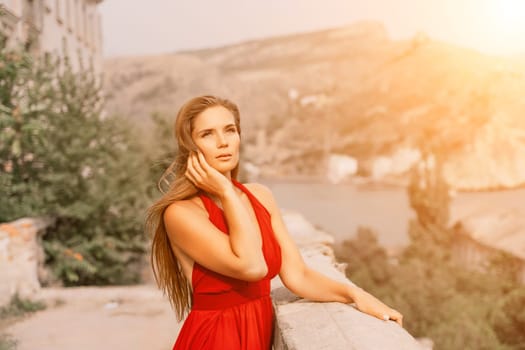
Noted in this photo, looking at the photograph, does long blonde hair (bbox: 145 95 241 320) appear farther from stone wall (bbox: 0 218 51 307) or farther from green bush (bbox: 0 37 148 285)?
green bush (bbox: 0 37 148 285)

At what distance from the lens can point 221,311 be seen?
1.70 meters

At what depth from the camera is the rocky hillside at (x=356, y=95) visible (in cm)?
4656

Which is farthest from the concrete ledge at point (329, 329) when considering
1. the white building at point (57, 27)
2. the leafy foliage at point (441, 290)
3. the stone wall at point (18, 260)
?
the leafy foliage at point (441, 290)

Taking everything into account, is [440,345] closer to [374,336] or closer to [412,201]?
[374,336]

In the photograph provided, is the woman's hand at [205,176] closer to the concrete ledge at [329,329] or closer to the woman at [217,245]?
the woman at [217,245]

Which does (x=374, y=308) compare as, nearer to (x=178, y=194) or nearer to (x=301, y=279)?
(x=301, y=279)

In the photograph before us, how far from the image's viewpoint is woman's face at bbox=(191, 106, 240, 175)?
1.70 m

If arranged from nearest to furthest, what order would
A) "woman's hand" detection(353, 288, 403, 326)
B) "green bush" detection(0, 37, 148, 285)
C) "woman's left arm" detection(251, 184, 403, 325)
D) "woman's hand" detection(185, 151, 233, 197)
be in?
1. "woman's hand" detection(185, 151, 233, 197)
2. "woman's hand" detection(353, 288, 403, 326)
3. "woman's left arm" detection(251, 184, 403, 325)
4. "green bush" detection(0, 37, 148, 285)

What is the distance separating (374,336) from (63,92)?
7.64 m

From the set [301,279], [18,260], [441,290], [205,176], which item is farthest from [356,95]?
[205,176]

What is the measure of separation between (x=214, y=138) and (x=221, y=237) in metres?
0.33

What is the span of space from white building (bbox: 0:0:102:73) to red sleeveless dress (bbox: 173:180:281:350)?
6.97 meters

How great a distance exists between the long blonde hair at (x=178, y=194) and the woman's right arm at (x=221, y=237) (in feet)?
0.20

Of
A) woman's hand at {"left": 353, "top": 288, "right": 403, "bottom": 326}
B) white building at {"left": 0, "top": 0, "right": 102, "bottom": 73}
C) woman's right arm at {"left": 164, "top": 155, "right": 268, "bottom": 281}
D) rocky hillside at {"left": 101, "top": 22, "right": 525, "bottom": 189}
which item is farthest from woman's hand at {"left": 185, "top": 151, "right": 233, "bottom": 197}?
rocky hillside at {"left": 101, "top": 22, "right": 525, "bottom": 189}
